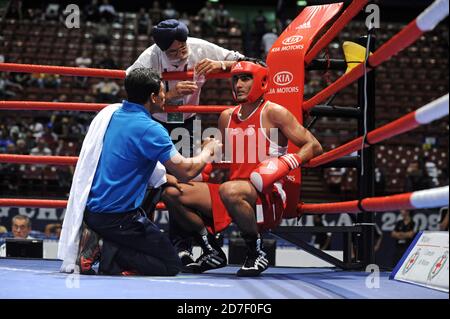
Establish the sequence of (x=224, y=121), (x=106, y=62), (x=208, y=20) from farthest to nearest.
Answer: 1. (x=208, y=20)
2. (x=106, y=62)
3. (x=224, y=121)

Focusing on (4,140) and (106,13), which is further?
(106,13)

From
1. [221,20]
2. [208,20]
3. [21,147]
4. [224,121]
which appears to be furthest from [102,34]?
[224,121]

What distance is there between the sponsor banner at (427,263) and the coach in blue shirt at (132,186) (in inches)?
37.9

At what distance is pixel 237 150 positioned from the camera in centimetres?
309

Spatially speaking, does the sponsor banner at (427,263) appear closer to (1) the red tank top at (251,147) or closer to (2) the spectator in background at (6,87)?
(1) the red tank top at (251,147)

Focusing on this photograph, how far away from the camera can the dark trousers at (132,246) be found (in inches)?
107

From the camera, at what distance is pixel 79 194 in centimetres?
272

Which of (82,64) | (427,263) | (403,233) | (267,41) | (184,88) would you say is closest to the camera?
(427,263)

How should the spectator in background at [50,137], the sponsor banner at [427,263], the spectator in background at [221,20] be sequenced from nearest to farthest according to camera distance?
the sponsor banner at [427,263] → the spectator in background at [50,137] → the spectator in background at [221,20]

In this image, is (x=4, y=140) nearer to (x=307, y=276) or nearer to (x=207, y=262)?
(x=207, y=262)

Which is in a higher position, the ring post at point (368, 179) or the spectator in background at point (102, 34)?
the spectator in background at point (102, 34)

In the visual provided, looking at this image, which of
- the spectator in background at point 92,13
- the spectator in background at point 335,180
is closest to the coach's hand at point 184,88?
the spectator in background at point 335,180

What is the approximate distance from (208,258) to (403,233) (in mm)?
5296

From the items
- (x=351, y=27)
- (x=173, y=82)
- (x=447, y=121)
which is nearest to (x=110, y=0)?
(x=351, y=27)
